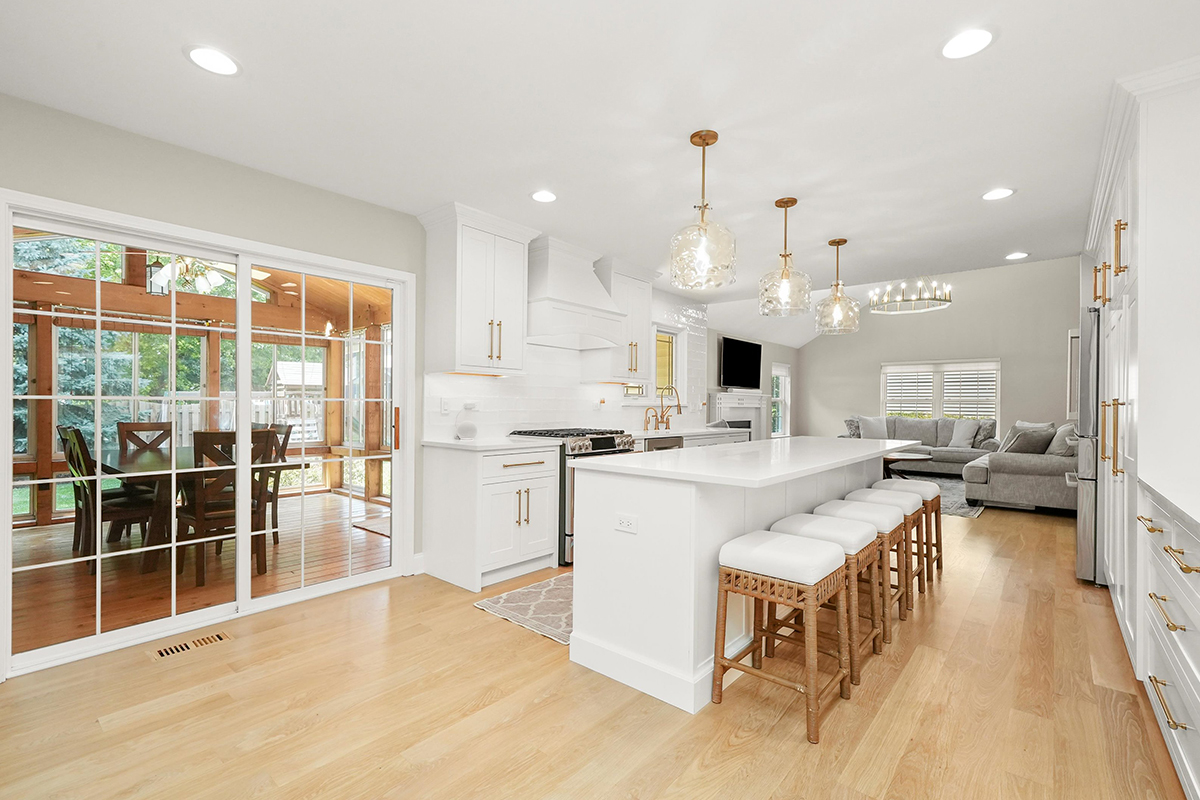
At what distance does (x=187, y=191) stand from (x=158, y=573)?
1.90m

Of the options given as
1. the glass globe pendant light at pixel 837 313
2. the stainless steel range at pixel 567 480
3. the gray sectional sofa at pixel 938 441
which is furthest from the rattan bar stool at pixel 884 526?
the gray sectional sofa at pixel 938 441

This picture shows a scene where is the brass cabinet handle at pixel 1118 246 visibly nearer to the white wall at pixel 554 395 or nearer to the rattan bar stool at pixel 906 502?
the rattan bar stool at pixel 906 502

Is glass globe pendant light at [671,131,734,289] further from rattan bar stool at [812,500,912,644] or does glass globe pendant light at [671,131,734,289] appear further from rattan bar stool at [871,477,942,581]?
rattan bar stool at [871,477,942,581]

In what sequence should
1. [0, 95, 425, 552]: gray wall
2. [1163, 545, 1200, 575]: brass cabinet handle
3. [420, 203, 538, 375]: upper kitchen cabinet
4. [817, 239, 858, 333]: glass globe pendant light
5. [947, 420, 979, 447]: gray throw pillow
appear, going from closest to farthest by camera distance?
[1163, 545, 1200, 575]: brass cabinet handle, [0, 95, 425, 552]: gray wall, [420, 203, 538, 375]: upper kitchen cabinet, [817, 239, 858, 333]: glass globe pendant light, [947, 420, 979, 447]: gray throw pillow

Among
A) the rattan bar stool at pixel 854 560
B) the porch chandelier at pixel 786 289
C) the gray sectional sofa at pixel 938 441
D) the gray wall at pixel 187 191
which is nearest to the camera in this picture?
the rattan bar stool at pixel 854 560

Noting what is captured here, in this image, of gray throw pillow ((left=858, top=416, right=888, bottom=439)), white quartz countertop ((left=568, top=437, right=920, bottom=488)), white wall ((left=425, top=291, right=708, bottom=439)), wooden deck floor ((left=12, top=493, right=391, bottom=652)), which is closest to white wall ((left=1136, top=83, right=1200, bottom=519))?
white quartz countertop ((left=568, top=437, right=920, bottom=488))

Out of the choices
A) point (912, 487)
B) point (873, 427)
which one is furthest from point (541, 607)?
point (873, 427)

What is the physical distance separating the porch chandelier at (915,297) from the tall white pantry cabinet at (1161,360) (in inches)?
131

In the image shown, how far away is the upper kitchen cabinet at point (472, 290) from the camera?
3.68m

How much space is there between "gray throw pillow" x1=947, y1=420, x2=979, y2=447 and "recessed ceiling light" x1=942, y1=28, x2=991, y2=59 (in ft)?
27.0

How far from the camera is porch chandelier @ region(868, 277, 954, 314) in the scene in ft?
18.7

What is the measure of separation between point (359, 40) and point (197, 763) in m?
2.45

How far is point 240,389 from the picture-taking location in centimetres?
309

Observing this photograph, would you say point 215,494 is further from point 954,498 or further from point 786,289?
point 954,498
